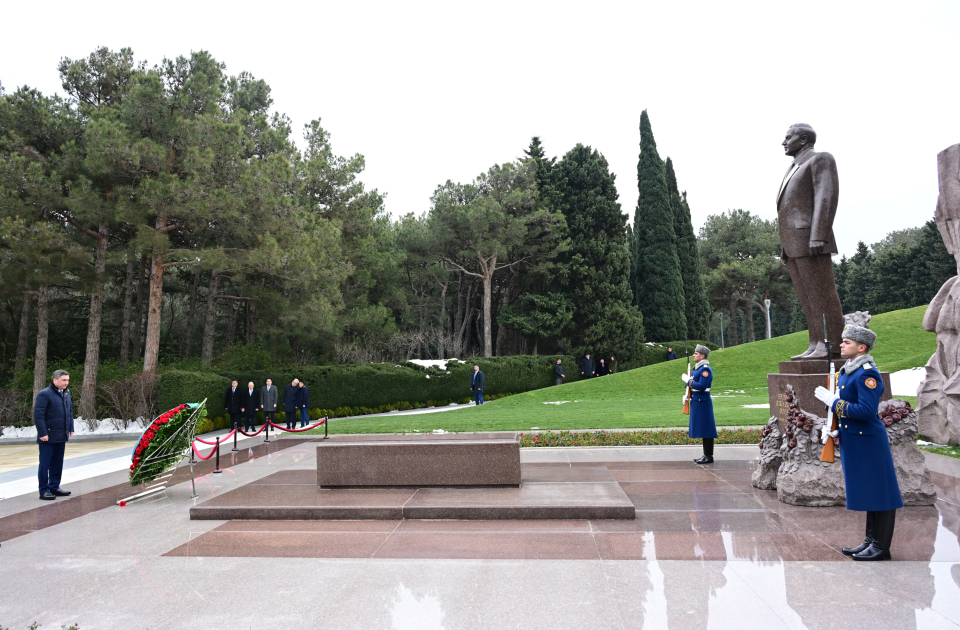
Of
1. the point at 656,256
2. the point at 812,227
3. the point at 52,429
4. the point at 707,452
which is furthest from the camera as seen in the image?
the point at 656,256

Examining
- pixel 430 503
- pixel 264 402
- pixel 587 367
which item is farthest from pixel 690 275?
pixel 430 503

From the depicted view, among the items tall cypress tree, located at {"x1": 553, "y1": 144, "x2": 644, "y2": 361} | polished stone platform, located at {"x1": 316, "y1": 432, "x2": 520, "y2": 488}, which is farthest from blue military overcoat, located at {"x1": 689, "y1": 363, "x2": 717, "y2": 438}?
tall cypress tree, located at {"x1": 553, "y1": 144, "x2": 644, "y2": 361}

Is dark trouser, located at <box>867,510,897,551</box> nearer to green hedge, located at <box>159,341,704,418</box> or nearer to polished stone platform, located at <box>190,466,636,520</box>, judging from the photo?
polished stone platform, located at <box>190,466,636,520</box>

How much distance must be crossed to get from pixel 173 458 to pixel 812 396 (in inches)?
313

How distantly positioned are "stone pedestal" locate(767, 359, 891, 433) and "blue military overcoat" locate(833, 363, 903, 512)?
72.6 inches

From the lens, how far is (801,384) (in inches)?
256

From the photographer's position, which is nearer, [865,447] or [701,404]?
[865,447]

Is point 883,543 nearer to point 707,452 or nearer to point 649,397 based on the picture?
point 707,452

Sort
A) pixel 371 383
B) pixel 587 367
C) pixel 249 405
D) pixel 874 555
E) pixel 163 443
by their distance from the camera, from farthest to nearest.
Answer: pixel 587 367
pixel 371 383
pixel 249 405
pixel 163 443
pixel 874 555

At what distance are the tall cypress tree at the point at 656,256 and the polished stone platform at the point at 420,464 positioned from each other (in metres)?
33.8

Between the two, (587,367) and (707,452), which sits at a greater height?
(587,367)

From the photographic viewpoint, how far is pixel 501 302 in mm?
38438

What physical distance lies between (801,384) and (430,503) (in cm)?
435

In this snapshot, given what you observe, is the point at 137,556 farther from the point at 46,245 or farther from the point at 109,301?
the point at 109,301
